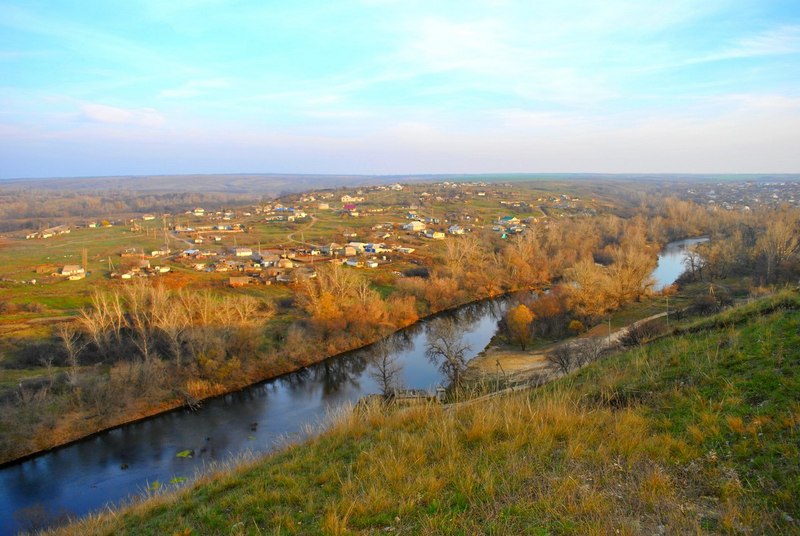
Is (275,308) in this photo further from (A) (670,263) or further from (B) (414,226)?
(A) (670,263)

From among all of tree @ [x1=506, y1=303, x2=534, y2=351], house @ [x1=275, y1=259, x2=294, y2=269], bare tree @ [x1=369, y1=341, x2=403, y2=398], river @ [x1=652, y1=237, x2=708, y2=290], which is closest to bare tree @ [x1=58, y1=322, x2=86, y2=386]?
bare tree @ [x1=369, y1=341, x2=403, y2=398]

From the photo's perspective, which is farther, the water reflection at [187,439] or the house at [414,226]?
the house at [414,226]

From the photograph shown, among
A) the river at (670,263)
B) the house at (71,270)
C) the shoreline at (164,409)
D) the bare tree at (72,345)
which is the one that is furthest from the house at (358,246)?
the bare tree at (72,345)

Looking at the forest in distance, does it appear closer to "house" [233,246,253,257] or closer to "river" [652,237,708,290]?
"river" [652,237,708,290]

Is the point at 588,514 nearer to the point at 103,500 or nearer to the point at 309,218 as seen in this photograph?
the point at 103,500

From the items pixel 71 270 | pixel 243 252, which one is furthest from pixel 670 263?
pixel 71 270

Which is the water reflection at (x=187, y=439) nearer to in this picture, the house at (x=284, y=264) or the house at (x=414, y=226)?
the house at (x=284, y=264)
